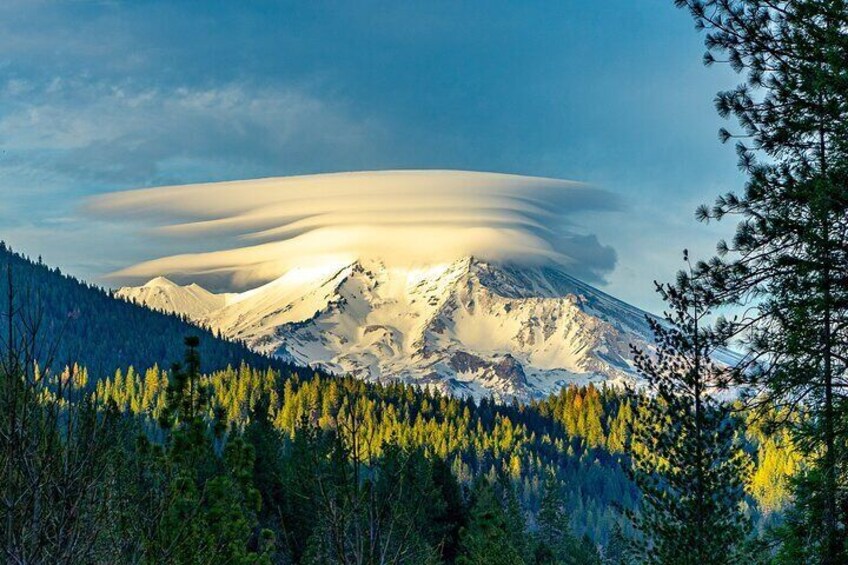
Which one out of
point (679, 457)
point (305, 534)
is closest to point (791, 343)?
point (679, 457)

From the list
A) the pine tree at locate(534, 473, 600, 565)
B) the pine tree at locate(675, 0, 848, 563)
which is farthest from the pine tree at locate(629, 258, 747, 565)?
the pine tree at locate(534, 473, 600, 565)

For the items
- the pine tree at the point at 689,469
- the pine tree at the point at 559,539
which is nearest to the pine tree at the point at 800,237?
the pine tree at the point at 689,469

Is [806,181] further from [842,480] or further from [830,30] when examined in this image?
[842,480]

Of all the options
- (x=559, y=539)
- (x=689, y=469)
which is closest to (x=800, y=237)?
(x=689, y=469)

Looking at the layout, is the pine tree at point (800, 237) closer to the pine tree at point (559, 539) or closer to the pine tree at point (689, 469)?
the pine tree at point (689, 469)

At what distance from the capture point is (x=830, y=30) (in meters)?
16.0

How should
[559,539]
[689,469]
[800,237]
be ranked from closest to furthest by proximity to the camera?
[800,237] → [689,469] → [559,539]

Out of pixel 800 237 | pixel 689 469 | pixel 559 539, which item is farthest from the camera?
pixel 559 539

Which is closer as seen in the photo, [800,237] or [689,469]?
[800,237]

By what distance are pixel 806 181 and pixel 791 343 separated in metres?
2.78

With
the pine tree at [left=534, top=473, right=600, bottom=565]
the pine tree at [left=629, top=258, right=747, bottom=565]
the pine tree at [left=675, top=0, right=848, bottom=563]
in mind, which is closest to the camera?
the pine tree at [left=675, top=0, right=848, bottom=563]

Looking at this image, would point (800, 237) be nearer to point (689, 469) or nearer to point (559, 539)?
point (689, 469)

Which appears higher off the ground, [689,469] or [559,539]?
[689,469]

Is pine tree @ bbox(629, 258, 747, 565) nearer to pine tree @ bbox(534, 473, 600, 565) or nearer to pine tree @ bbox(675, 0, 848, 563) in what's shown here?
pine tree @ bbox(675, 0, 848, 563)
